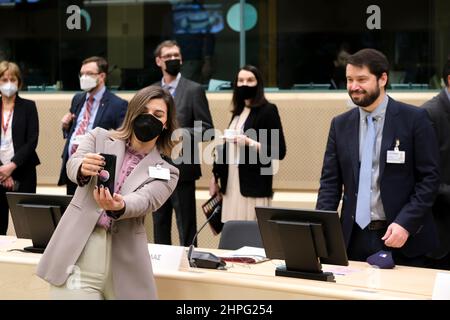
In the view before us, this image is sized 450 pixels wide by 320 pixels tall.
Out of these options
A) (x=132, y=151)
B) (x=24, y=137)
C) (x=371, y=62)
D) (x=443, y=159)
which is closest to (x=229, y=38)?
(x=24, y=137)

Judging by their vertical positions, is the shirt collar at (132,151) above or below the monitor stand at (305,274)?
above

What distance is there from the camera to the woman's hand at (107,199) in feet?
11.5

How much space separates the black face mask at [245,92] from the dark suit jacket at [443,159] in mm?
1697

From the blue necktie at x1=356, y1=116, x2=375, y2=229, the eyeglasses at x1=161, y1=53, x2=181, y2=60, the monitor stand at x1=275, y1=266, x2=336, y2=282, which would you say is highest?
the eyeglasses at x1=161, y1=53, x2=181, y2=60

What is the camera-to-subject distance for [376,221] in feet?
15.3

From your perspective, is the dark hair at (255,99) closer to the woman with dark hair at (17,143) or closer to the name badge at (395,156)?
the woman with dark hair at (17,143)

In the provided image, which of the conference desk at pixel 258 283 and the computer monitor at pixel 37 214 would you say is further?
the computer monitor at pixel 37 214

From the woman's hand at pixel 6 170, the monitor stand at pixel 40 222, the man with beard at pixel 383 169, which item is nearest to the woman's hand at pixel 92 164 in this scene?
the monitor stand at pixel 40 222

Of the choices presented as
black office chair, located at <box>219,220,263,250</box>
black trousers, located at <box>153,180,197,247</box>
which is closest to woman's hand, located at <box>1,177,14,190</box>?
black trousers, located at <box>153,180,197,247</box>

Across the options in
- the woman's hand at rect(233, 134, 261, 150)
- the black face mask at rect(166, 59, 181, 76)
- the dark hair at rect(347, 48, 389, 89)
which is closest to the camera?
the dark hair at rect(347, 48, 389, 89)

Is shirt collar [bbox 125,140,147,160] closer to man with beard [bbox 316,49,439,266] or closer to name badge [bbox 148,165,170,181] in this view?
name badge [bbox 148,165,170,181]

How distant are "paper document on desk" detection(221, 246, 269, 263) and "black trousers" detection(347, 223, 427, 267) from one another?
0.49 metres

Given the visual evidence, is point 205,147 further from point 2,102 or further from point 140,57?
point 2,102

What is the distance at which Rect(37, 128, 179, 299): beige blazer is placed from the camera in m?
3.64
